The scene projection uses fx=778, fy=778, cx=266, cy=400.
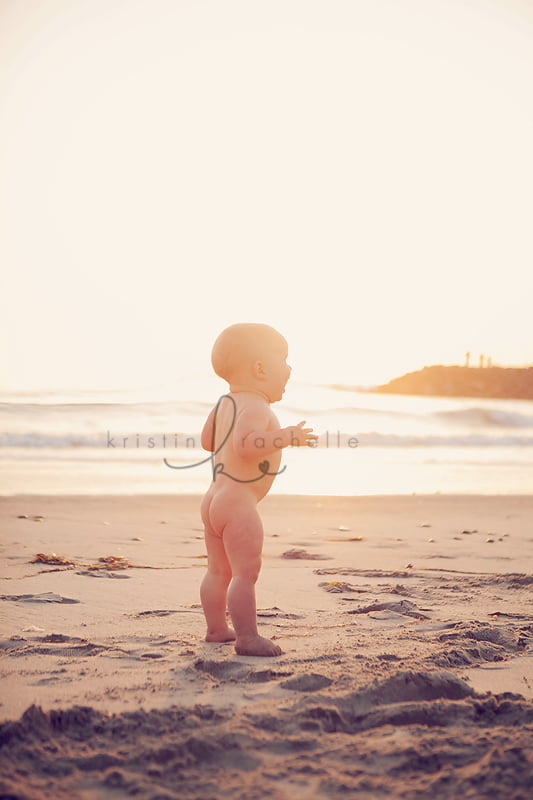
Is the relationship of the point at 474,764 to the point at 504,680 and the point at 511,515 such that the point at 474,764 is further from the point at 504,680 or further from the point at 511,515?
the point at 511,515

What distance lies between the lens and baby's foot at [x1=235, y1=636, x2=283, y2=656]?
3514 millimetres

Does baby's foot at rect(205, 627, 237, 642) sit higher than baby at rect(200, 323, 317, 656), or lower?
lower

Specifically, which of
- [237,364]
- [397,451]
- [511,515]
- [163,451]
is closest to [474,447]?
[397,451]

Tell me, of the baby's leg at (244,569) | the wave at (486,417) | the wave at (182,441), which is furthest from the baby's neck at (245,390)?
the wave at (486,417)

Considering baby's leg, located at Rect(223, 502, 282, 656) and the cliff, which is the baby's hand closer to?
baby's leg, located at Rect(223, 502, 282, 656)

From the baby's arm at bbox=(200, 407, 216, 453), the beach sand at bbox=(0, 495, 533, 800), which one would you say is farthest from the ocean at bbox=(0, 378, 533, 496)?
the baby's arm at bbox=(200, 407, 216, 453)

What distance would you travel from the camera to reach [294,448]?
18797 mm

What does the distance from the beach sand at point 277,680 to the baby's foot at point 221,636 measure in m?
0.11

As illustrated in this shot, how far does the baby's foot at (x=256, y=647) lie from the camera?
Result: 11.5ft

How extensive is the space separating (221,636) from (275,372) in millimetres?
1355

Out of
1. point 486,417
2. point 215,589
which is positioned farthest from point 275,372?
point 486,417

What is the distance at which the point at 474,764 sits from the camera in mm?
2320

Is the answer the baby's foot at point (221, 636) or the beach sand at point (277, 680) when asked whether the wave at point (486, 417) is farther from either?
the baby's foot at point (221, 636)

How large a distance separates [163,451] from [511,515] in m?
9.31
